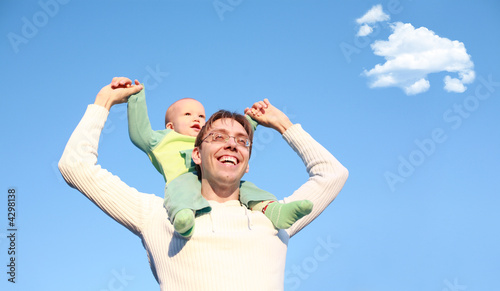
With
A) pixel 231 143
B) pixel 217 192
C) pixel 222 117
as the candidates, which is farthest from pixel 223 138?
pixel 217 192

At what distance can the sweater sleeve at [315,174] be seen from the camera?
11.1 feet

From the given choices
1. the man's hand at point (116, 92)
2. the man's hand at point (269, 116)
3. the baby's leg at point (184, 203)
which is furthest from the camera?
the man's hand at point (269, 116)

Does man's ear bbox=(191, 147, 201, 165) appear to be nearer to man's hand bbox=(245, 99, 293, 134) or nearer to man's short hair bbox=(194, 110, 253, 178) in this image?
man's short hair bbox=(194, 110, 253, 178)

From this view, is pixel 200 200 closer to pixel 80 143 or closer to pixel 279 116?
pixel 80 143

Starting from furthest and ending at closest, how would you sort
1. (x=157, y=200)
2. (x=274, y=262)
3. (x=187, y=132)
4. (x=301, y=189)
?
(x=187, y=132) < (x=301, y=189) < (x=157, y=200) < (x=274, y=262)

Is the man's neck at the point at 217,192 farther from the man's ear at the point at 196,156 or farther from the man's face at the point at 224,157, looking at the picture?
the man's ear at the point at 196,156

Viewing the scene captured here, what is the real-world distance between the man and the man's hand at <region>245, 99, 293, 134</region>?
0.49m

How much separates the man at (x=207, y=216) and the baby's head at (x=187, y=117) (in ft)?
3.43

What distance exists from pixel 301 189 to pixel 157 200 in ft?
3.31

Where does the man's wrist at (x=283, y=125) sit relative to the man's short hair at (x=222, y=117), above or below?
above

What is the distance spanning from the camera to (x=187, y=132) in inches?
172

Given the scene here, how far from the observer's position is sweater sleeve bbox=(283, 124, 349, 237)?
3381 millimetres

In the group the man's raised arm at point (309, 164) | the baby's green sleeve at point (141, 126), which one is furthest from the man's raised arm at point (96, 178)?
the man's raised arm at point (309, 164)

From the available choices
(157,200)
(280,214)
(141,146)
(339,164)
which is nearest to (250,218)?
(280,214)
